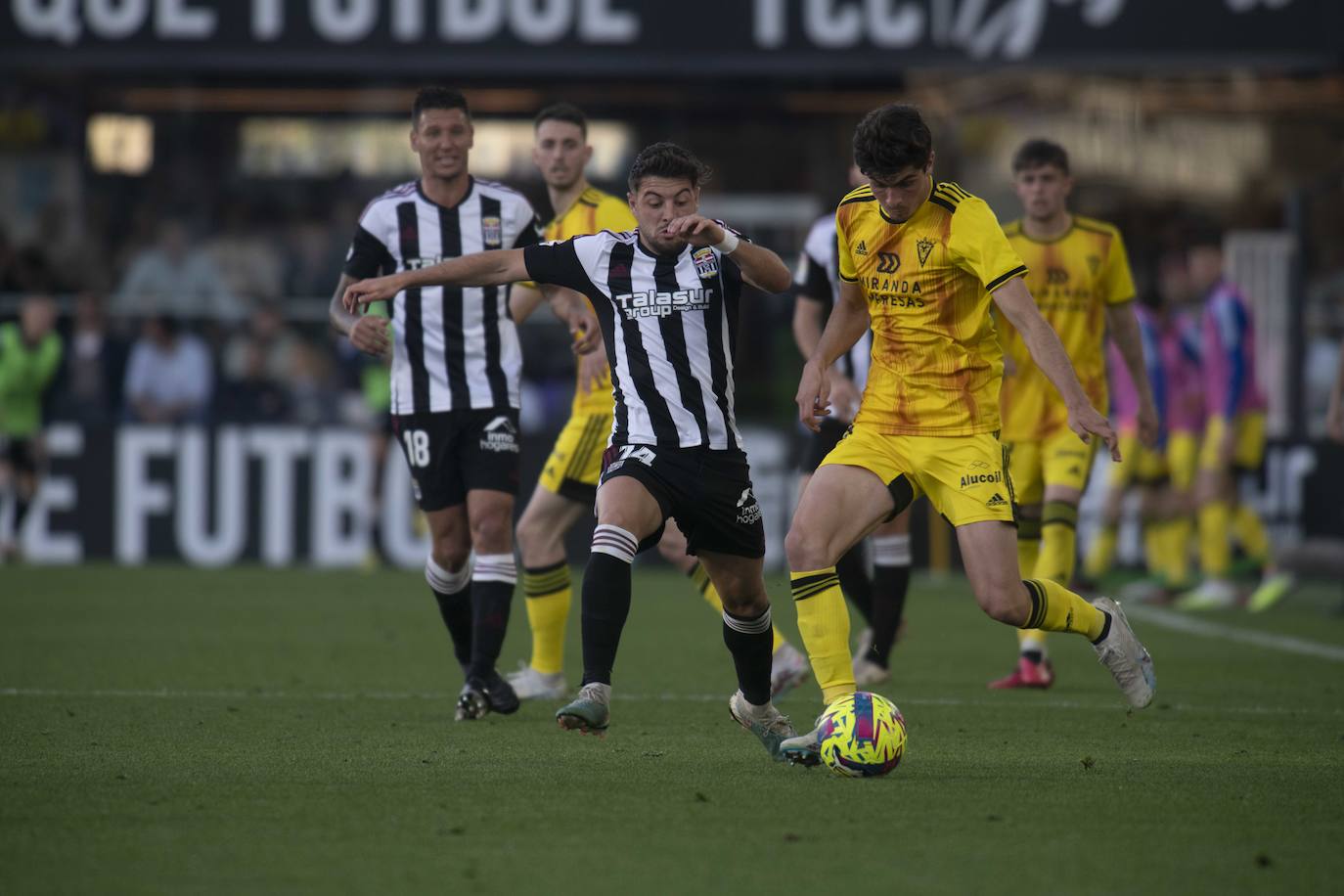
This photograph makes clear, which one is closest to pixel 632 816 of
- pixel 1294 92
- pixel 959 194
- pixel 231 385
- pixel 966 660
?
pixel 959 194

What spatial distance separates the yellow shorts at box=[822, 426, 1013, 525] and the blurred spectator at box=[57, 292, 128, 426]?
11.9 metres

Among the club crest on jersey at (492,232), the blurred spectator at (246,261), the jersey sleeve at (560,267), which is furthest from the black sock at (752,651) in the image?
the blurred spectator at (246,261)

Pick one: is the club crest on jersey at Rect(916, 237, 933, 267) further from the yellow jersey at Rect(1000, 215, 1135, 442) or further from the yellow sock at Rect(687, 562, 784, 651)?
the yellow jersey at Rect(1000, 215, 1135, 442)

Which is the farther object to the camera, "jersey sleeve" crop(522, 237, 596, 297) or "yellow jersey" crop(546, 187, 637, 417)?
"yellow jersey" crop(546, 187, 637, 417)

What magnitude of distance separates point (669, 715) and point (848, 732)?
6.11 feet

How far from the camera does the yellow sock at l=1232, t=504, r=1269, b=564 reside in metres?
14.5

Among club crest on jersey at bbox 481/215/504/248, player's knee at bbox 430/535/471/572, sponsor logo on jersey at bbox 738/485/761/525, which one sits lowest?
player's knee at bbox 430/535/471/572

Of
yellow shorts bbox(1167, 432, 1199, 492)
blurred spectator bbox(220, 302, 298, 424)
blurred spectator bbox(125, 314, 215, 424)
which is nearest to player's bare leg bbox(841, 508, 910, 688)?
yellow shorts bbox(1167, 432, 1199, 492)

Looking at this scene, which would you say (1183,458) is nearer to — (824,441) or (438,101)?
(824,441)

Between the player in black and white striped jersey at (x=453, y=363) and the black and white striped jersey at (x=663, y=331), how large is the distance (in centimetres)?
124

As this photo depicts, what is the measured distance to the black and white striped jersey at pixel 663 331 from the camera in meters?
6.34

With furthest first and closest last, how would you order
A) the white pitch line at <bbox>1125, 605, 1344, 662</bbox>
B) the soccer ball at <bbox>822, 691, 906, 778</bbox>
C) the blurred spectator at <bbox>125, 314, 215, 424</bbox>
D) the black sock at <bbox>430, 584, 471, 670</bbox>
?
1. the blurred spectator at <bbox>125, 314, 215, 424</bbox>
2. the white pitch line at <bbox>1125, 605, 1344, 662</bbox>
3. the black sock at <bbox>430, 584, 471, 670</bbox>
4. the soccer ball at <bbox>822, 691, 906, 778</bbox>

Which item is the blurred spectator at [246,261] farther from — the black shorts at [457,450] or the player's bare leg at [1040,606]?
the player's bare leg at [1040,606]

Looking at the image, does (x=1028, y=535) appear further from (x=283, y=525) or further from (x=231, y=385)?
(x=231, y=385)
